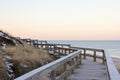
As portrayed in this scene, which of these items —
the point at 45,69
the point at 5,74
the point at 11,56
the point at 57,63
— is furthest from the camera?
the point at 11,56

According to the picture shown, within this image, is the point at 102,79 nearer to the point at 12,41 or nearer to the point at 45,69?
the point at 45,69

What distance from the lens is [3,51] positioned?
13.9 meters

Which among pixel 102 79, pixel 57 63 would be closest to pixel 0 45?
pixel 102 79

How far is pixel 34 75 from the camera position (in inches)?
227

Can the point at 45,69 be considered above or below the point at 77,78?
above

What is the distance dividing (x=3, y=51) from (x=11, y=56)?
696 millimetres

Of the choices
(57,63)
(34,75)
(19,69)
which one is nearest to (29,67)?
(19,69)

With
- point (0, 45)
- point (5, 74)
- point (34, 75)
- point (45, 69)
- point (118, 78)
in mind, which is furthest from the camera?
point (0, 45)

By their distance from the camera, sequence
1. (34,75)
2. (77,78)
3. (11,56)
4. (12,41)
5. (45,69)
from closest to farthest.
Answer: (34,75) → (45,69) → (77,78) → (11,56) → (12,41)

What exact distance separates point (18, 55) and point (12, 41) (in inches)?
183

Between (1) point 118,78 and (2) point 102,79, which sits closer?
(1) point 118,78

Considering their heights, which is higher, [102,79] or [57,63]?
[57,63]

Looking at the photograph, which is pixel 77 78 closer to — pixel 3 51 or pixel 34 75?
pixel 3 51

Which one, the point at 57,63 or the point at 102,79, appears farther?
the point at 102,79
